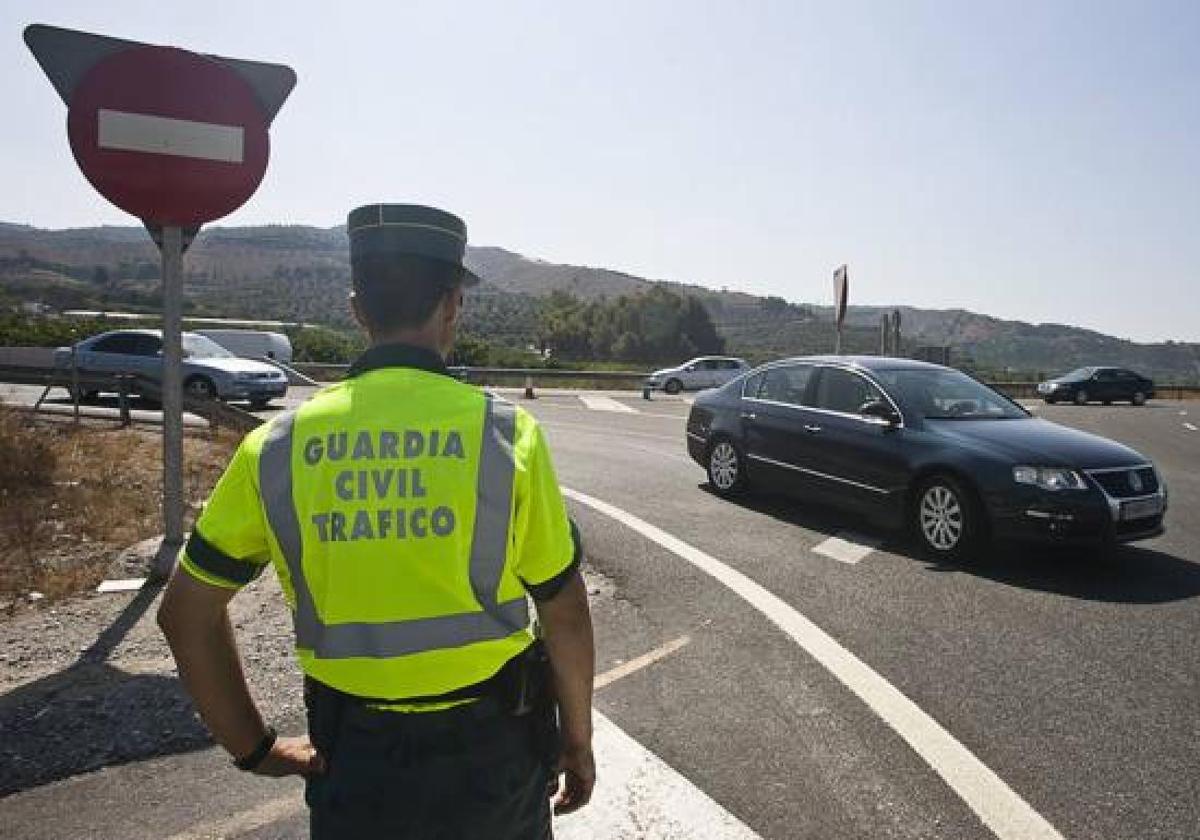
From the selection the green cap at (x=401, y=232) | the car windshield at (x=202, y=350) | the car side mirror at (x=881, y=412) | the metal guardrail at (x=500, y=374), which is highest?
the green cap at (x=401, y=232)

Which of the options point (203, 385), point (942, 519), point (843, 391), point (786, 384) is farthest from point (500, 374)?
point (942, 519)

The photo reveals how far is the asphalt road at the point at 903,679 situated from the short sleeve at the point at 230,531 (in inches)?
63.2

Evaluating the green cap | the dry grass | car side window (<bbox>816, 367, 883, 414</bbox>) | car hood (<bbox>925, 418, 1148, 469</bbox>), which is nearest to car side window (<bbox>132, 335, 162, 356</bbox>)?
the dry grass

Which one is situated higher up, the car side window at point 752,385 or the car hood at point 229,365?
the car side window at point 752,385

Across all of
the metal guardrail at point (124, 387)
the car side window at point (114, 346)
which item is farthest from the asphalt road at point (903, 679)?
the car side window at point (114, 346)

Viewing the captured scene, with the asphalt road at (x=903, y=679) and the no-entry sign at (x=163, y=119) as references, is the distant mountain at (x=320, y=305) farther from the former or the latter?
the no-entry sign at (x=163, y=119)

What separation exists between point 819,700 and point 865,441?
408cm

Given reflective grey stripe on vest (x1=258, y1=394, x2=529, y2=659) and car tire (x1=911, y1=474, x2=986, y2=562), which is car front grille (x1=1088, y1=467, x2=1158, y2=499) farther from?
reflective grey stripe on vest (x1=258, y1=394, x2=529, y2=659)

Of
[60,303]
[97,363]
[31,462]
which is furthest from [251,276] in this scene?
[31,462]

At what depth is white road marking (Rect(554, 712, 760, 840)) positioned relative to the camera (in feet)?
9.41

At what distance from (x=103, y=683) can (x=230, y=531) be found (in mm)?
2792

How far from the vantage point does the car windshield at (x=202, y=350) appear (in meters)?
17.8

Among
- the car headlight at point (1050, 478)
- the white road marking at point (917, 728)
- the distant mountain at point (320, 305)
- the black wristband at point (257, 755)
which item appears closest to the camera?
the black wristband at point (257, 755)

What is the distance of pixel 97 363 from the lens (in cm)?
1761
